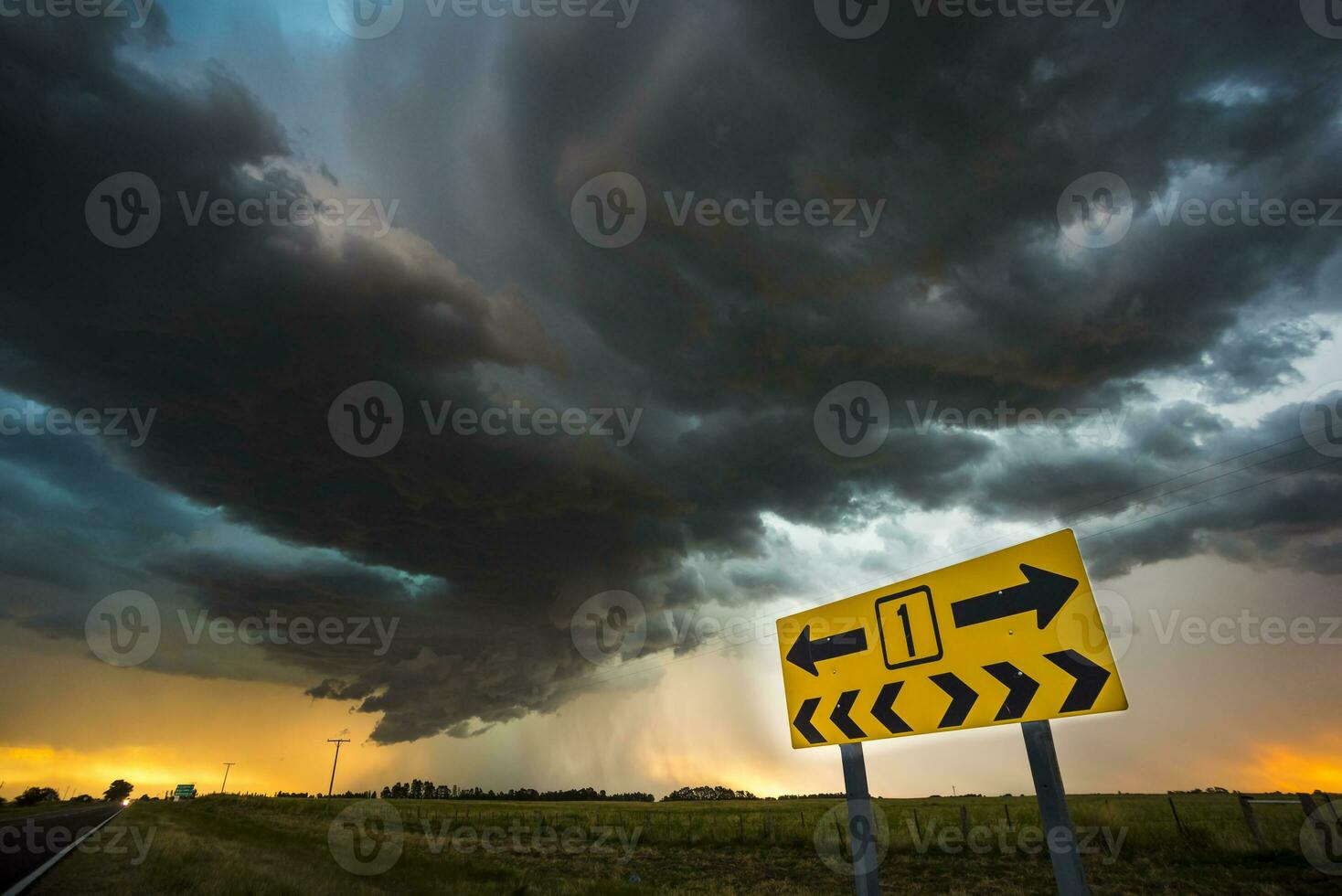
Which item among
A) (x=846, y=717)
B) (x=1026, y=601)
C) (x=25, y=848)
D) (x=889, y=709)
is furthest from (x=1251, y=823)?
(x=25, y=848)

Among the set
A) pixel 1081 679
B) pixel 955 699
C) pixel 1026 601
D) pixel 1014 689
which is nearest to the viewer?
pixel 1081 679

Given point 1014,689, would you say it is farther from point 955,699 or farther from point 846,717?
point 846,717

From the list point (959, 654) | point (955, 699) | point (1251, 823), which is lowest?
point (1251, 823)

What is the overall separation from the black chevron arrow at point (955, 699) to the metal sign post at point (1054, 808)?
0.50 metres

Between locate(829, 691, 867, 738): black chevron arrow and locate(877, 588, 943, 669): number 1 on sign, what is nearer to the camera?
locate(877, 588, 943, 669): number 1 on sign

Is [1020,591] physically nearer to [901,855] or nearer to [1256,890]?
[1256,890]

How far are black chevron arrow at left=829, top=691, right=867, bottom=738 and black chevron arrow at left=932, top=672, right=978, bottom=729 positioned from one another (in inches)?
42.8

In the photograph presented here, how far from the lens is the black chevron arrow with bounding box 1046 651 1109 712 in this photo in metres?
4.98

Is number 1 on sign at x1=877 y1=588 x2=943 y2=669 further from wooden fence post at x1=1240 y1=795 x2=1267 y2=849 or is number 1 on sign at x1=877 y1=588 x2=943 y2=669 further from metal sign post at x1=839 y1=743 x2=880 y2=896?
wooden fence post at x1=1240 y1=795 x2=1267 y2=849

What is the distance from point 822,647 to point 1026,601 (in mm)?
2638

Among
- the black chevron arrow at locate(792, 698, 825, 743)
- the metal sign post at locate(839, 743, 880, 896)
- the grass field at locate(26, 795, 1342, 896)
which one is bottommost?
the grass field at locate(26, 795, 1342, 896)

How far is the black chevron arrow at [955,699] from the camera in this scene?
5.88 m

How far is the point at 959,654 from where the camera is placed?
238 inches

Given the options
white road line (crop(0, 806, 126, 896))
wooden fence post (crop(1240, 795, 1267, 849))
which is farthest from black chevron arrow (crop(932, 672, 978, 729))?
wooden fence post (crop(1240, 795, 1267, 849))
